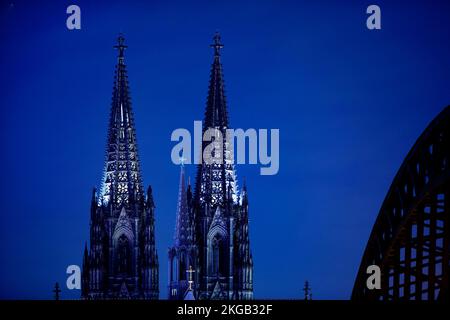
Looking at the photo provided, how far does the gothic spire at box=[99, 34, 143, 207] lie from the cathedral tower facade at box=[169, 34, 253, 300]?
3.63ft

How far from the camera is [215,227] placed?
114ft

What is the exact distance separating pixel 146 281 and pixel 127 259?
0.95m

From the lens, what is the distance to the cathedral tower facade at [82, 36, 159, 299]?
1300 inches

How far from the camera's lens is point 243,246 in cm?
3391

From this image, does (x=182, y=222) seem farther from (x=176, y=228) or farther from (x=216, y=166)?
(x=216, y=166)

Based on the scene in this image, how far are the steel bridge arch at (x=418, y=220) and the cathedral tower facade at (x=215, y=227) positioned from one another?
1686cm

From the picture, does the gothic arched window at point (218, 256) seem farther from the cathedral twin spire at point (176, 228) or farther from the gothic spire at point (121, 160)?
the gothic spire at point (121, 160)

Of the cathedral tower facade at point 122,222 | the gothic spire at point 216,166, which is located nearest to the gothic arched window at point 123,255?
the cathedral tower facade at point 122,222

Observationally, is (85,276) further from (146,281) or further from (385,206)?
A: (385,206)

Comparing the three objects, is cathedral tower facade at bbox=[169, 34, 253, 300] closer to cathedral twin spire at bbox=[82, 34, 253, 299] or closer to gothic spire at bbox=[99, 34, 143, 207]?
cathedral twin spire at bbox=[82, 34, 253, 299]

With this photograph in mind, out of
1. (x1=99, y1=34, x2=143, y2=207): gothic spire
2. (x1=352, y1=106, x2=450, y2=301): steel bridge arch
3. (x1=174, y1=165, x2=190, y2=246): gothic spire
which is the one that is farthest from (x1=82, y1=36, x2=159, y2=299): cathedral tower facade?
(x1=352, y1=106, x2=450, y2=301): steel bridge arch

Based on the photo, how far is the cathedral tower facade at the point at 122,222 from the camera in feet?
108
